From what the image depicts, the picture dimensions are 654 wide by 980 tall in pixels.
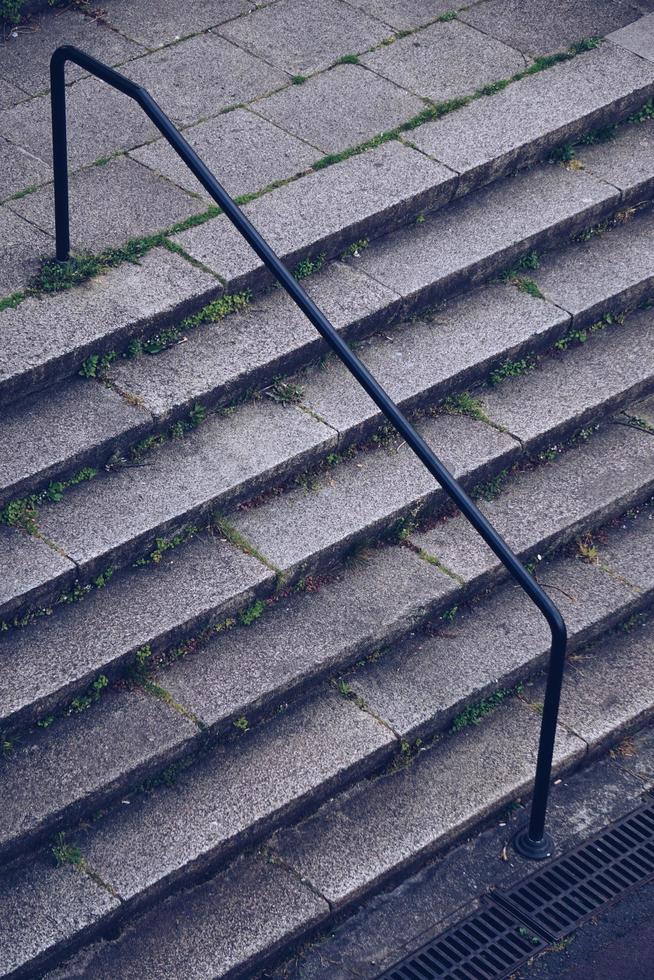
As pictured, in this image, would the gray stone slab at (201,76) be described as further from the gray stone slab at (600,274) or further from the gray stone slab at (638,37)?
the gray stone slab at (638,37)

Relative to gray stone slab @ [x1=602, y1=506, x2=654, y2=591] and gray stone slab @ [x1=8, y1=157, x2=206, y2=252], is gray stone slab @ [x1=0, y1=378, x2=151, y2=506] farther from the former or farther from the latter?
gray stone slab @ [x1=602, y1=506, x2=654, y2=591]

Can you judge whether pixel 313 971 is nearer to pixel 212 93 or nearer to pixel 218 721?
pixel 218 721

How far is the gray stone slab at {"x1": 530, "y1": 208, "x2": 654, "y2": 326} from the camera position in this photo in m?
5.77

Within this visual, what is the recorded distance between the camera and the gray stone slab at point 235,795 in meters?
4.15

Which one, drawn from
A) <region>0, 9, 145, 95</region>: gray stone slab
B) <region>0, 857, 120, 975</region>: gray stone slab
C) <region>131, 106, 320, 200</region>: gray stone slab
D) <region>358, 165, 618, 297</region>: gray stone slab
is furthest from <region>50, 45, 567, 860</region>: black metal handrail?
<region>0, 9, 145, 95</region>: gray stone slab

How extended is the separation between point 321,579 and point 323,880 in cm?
111

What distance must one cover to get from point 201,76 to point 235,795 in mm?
3588

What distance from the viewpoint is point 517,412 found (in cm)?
543

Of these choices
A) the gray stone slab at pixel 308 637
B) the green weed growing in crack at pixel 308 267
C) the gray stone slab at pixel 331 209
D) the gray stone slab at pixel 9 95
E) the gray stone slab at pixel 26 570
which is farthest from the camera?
the gray stone slab at pixel 9 95

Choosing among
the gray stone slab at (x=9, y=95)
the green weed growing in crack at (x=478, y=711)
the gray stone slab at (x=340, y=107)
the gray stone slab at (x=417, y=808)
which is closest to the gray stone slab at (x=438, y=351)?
the gray stone slab at (x=340, y=107)

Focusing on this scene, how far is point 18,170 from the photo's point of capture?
564cm

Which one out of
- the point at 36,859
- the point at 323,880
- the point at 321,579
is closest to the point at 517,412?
the point at 321,579

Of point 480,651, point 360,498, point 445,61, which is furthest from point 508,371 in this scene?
point 445,61

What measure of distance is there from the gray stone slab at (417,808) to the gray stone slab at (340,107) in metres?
2.76
